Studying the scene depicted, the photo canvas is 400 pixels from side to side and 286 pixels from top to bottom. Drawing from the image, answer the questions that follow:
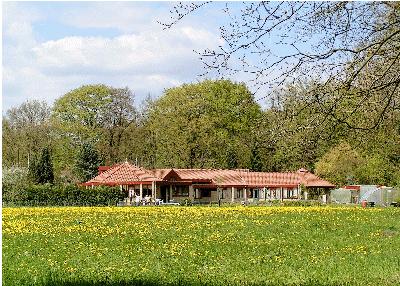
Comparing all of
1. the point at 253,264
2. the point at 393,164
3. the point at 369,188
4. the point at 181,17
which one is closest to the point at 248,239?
the point at 253,264

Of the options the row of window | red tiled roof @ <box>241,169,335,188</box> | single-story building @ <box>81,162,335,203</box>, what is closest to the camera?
single-story building @ <box>81,162,335,203</box>

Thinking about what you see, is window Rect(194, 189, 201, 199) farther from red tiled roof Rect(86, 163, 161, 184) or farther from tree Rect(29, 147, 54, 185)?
tree Rect(29, 147, 54, 185)

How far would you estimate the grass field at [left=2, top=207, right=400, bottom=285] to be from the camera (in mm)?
10021

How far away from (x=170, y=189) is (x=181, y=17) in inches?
1999

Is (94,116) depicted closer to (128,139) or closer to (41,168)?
(128,139)

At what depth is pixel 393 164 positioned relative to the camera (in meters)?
38.1

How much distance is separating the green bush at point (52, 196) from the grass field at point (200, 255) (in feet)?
75.5

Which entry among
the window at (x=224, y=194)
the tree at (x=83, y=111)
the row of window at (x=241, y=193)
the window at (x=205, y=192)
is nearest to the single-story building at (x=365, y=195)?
the row of window at (x=241, y=193)

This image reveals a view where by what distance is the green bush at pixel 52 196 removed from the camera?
142 feet

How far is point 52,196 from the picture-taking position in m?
43.5

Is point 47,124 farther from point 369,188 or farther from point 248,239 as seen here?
point 248,239

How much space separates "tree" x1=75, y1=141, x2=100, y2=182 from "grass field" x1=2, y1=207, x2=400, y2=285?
122ft

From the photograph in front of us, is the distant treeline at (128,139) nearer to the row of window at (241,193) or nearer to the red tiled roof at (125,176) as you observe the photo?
the row of window at (241,193)

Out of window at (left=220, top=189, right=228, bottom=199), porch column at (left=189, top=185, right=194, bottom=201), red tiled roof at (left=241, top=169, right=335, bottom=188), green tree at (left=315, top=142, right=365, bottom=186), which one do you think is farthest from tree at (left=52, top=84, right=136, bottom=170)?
green tree at (left=315, top=142, right=365, bottom=186)
